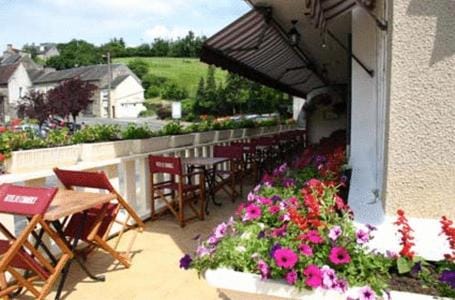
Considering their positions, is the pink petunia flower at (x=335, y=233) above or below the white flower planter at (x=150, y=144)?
below

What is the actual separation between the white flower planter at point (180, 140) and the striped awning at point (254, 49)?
4.44 feet

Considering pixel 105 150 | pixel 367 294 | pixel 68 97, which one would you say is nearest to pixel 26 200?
pixel 105 150

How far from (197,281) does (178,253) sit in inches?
35.1

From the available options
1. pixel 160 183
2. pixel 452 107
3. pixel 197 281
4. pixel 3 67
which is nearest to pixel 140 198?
pixel 160 183

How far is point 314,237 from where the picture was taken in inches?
90.0

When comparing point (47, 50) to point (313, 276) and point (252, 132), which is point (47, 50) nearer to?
point (252, 132)

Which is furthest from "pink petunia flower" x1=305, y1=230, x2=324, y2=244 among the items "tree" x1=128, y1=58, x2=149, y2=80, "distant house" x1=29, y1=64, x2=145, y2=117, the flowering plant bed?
"tree" x1=128, y1=58, x2=149, y2=80

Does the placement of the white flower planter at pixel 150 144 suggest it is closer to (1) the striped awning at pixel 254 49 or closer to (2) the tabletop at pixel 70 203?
(1) the striped awning at pixel 254 49

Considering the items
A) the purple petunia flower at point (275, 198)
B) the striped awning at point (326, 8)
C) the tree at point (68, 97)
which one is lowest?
the purple petunia flower at point (275, 198)

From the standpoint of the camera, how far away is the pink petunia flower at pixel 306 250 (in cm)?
220

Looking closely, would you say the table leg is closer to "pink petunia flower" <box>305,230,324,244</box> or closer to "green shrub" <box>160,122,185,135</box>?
"pink petunia flower" <box>305,230,324,244</box>

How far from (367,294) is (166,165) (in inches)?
169

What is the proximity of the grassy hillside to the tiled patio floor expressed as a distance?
73.6m

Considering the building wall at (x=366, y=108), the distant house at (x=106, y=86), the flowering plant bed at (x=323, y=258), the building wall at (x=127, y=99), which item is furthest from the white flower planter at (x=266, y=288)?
the building wall at (x=127, y=99)
